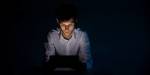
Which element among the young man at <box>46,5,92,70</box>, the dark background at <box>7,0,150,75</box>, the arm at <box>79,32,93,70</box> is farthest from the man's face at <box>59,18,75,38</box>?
the dark background at <box>7,0,150,75</box>

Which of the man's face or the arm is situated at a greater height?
the man's face

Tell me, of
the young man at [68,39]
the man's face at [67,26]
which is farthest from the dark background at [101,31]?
the man's face at [67,26]

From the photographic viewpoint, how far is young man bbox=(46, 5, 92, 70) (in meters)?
3.00

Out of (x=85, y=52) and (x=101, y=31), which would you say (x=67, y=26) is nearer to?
(x=85, y=52)

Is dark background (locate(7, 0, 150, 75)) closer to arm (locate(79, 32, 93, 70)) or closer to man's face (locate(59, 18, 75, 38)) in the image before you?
arm (locate(79, 32, 93, 70))

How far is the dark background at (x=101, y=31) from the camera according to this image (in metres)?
Answer: 3.95

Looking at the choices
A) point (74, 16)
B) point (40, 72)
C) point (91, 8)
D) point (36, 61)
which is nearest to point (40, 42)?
point (36, 61)

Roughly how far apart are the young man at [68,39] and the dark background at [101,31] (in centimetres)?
71

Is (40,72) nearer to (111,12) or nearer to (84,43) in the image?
(84,43)

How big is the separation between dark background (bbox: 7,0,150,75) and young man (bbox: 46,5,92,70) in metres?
0.71

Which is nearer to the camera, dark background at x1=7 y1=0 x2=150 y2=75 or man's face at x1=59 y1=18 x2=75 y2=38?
man's face at x1=59 y1=18 x2=75 y2=38

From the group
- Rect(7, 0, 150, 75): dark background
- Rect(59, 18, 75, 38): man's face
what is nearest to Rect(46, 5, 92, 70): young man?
Rect(59, 18, 75, 38): man's face

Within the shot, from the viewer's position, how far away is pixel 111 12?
3.96m

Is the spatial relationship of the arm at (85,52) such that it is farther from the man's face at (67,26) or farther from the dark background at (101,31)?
the dark background at (101,31)
